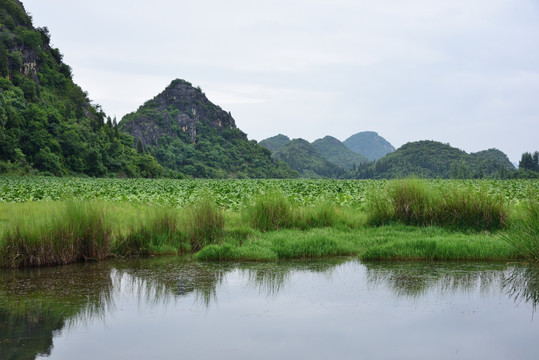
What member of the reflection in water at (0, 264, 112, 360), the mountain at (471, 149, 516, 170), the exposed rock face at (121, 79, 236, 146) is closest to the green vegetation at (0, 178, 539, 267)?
the reflection in water at (0, 264, 112, 360)

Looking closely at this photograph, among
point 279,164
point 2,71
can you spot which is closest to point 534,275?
point 2,71

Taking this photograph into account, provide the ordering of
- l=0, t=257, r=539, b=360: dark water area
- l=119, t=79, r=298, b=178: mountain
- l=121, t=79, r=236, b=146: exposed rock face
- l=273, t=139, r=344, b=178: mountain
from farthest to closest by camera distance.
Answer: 1. l=273, t=139, r=344, b=178: mountain
2. l=121, t=79, r=236, b=146: exposed rock face
3. l=119, t=79, r=298, b=178: mountain
4. l=0, t=257, r=539, b=360: dark water area

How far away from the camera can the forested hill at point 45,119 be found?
63.8 metres

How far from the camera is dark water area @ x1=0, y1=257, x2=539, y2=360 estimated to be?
15.8ft

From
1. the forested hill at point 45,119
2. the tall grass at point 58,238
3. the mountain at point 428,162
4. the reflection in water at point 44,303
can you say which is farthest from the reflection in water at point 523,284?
the mountain at point 428,162

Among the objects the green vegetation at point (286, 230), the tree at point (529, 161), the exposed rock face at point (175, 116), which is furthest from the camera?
the exposed rock face at point (175, 116)

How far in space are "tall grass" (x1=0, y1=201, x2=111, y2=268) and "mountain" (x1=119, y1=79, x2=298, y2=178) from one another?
120635 mm

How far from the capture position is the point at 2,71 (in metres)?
75.4

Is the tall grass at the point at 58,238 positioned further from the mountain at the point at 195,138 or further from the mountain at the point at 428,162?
the mountain at the point at 195,138

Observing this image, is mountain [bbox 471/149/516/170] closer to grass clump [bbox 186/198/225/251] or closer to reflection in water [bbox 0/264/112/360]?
grass clump [bbox 186/198/225/251]

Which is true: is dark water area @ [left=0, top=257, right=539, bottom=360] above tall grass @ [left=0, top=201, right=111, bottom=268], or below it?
below

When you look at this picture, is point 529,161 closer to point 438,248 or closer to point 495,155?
point 495,155

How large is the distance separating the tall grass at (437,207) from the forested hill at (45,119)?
184 ft

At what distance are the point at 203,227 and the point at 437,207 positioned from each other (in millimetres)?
5634
